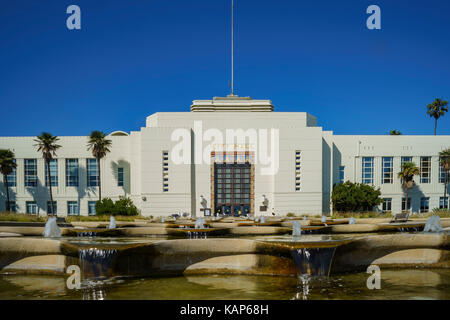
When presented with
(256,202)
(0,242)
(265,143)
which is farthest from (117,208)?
(0,242)

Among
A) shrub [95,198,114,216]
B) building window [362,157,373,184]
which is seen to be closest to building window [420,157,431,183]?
building window [362,157,373,184]

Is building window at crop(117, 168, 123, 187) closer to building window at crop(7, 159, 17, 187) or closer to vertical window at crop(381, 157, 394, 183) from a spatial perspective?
building window at crop(7, 159, 17, 187)

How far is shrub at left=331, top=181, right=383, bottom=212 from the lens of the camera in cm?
3278

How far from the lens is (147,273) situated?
24.6ft

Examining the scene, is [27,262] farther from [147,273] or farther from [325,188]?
[325,188]

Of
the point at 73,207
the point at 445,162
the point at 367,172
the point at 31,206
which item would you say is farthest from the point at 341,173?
the point at 31,206

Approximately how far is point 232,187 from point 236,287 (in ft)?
94.6

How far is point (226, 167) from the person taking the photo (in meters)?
35.3

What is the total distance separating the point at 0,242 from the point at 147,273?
3661 millimetres

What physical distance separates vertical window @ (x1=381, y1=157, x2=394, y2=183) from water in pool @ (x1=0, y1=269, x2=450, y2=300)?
31.6 metres

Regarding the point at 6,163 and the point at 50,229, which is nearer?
the point at 50,229

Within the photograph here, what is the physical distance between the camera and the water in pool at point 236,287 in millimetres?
5902

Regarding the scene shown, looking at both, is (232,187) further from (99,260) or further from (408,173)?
(99,260)

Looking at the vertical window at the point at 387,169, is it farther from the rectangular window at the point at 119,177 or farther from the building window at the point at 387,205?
the rectangular window at the point at 119,177
